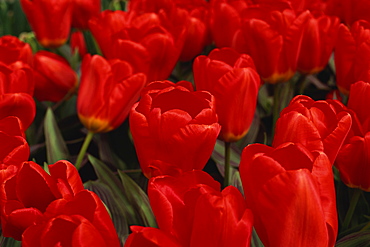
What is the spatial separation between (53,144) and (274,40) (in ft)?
1.08

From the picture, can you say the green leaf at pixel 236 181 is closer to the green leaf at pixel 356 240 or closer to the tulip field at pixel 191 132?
the tulip field at pixel 191 132

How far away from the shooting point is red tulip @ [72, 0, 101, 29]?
996 mm

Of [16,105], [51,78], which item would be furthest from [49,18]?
[16,105]

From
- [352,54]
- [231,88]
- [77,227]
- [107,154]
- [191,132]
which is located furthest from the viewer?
[107,154]

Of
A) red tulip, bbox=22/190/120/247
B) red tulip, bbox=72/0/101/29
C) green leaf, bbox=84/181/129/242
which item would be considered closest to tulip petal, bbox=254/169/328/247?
red tulip, bbox=22/190/120/247

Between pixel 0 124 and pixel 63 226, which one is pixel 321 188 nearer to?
pixel 63 226

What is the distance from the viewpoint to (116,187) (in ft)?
1.94

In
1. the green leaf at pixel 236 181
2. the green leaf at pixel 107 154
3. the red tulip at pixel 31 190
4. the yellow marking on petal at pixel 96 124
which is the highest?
the red tulip at pixel 31 190

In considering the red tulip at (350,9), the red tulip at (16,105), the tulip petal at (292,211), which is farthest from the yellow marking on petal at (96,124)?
the red tulip at (350,9)

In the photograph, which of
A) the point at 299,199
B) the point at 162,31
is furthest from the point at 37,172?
the point at 162,31

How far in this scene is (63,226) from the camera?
326 millimetres

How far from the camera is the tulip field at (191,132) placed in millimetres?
336

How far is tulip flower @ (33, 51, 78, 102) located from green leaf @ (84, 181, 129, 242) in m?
0.23

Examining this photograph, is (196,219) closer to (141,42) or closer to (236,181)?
(236,181)
